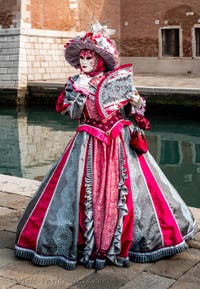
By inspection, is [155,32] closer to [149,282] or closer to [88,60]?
[88,60]

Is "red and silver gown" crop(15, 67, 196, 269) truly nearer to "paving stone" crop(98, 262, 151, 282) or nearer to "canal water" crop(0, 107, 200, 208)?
"paving stone" crop(98, 262, 151, 282)

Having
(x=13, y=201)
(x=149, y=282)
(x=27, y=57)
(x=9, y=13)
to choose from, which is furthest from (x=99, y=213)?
(x=9, y=13)

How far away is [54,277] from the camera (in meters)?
2.83

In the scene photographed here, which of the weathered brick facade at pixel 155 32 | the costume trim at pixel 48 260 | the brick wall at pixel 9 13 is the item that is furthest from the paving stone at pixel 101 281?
the weathered brick facade at pixel 155 32

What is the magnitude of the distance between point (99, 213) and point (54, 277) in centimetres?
42

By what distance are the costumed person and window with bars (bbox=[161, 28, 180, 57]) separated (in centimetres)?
1546

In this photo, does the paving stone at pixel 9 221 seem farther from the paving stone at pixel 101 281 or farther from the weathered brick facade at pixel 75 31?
the weathered brick facade at pixel 75 31

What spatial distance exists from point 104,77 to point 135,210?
765mm

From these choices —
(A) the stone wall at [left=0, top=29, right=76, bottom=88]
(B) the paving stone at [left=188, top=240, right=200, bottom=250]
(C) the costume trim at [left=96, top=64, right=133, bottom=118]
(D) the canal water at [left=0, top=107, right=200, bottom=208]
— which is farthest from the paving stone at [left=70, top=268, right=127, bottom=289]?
(A) the stone wall at [left=0, top=29, right=76, bottom=88]

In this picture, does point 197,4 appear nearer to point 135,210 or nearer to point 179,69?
point 179,69

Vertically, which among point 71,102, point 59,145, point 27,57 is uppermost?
point 27,57

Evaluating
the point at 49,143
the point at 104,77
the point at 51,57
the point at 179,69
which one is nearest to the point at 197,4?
the point at 179,69

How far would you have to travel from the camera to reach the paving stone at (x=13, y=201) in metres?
4.11

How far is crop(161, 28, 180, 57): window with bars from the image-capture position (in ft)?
60.1
